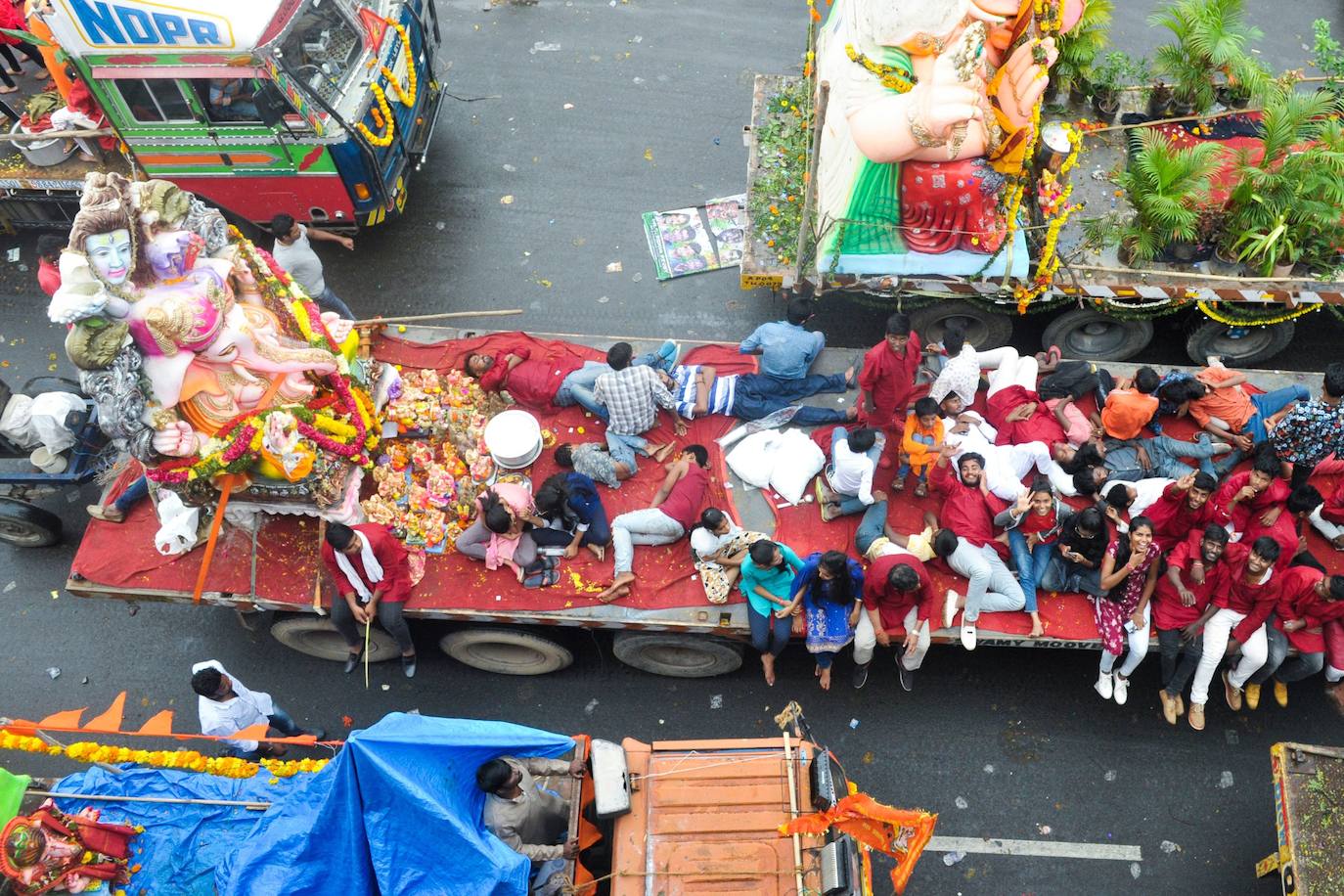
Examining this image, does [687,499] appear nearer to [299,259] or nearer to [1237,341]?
[299,259]

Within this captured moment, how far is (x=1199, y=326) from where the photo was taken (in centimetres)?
765

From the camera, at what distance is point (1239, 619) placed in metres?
5.82

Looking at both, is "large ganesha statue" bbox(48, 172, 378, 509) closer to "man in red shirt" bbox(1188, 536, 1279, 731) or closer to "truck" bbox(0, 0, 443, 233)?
"truck" bbox(0, 0, 443, 233)

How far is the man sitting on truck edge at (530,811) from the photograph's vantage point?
4.96 metres

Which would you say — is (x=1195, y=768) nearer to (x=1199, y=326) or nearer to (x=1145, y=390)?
(x=1145, y=390)

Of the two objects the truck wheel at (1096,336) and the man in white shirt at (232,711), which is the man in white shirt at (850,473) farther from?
the man in white shirt at (232,711)

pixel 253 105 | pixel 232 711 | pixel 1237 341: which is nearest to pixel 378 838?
pixel 232 711

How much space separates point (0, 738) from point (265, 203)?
4799mm

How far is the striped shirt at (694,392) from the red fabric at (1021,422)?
1810 millimetres

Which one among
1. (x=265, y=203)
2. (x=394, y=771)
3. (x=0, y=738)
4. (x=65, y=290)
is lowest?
(x=0, y=738)

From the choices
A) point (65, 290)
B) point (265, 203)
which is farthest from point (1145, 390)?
point (265, 203)

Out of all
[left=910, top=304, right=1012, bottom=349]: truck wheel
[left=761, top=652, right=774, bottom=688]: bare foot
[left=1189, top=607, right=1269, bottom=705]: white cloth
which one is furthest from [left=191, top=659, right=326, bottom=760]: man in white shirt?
[left=1189, top=607, right=1269, bottom=705]: white cloth

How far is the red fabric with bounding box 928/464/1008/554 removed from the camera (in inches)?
238

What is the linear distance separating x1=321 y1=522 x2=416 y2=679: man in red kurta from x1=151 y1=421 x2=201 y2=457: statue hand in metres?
0.93
